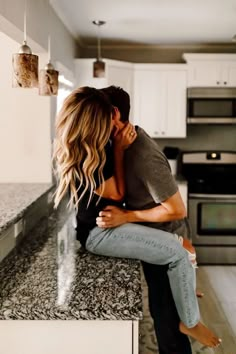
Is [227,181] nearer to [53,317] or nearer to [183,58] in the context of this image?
[183,58]

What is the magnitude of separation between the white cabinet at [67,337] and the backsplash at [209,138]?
13.6 ft

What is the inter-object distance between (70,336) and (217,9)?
9.14 ft

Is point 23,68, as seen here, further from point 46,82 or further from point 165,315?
point 165,315

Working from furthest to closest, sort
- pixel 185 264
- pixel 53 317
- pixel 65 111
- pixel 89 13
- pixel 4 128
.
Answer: pixel 89 13
pixel 4 128
pixel 185 264
pixel 65 111
pixel 53 317

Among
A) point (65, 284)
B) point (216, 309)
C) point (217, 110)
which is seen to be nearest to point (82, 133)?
point (65, 284)

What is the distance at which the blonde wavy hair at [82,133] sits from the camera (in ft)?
6.02

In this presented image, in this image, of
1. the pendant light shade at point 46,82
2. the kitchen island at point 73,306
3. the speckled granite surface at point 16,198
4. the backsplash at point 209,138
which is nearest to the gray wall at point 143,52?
the backsplash at point 209,138

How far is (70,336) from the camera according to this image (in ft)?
5.44

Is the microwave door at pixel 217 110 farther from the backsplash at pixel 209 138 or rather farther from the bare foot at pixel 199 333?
the bare foot at pixel 199 333

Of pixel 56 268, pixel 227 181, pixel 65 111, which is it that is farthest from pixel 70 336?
pixel 227 181

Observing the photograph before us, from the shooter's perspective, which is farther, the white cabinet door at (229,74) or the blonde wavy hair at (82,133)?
the white cabinet door at (229,74)

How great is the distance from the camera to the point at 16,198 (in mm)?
2760

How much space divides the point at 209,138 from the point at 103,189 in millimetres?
3768

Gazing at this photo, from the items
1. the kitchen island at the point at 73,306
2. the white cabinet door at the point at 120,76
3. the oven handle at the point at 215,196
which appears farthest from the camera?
the white cabinet door at the point at 120,76
